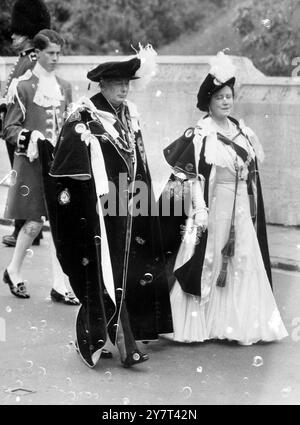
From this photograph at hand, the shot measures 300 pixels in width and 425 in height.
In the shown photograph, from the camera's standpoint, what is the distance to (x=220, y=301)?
7172 mm

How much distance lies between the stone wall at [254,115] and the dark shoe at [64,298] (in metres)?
2.88

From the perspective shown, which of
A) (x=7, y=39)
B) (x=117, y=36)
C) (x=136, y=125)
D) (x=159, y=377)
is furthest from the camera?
(x=117, y=36)

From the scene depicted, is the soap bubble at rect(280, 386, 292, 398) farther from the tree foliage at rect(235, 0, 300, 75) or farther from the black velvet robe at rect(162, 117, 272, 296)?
the tree foliage at rect(235, 0, 300, 75)

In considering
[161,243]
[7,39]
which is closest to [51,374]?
[161,243]

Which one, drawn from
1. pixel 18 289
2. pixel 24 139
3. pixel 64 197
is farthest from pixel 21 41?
pixel 64 197

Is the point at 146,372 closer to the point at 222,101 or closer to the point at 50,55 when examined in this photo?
the point at 222,101

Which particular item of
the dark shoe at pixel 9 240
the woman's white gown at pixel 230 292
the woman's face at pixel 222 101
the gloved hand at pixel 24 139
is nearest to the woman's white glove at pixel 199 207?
the woman's white gown at pixel 230 292

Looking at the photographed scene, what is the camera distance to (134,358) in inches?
257

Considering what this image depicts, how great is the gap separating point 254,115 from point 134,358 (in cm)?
553

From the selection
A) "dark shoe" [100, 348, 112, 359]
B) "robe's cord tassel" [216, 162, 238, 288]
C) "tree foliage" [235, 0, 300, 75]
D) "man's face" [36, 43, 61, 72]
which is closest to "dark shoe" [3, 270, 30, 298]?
"man's face" [36, 43, 61, 72]

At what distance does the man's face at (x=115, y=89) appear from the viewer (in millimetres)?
6609

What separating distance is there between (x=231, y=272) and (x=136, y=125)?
1.16m

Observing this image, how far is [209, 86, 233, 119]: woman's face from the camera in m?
7.11
